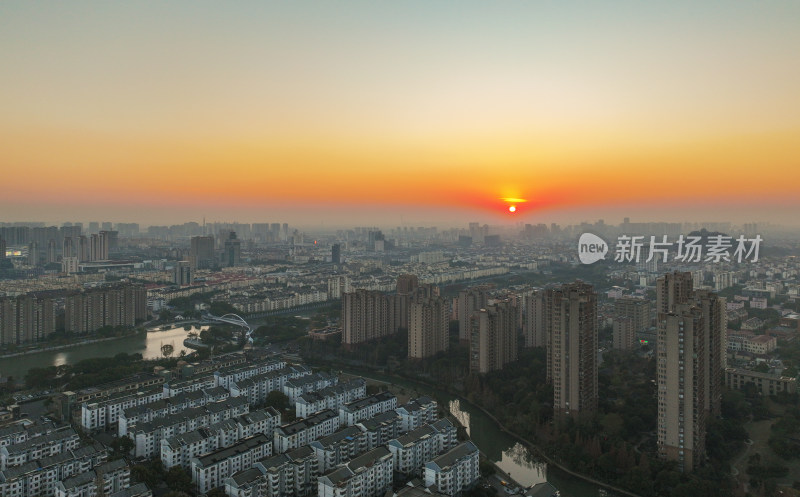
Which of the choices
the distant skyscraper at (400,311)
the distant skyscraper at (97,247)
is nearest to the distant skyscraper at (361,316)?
the distant skyscraper at (400,311)

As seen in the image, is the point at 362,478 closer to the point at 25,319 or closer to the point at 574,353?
the point at 574,353

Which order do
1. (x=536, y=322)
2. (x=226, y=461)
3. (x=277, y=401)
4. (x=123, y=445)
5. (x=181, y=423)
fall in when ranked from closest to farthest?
1. (x=226, y=461)
2. (x=123, y=445)
3. (x=181, y=423)
4. (x=277, y=401)
5. (x=536, y=322)

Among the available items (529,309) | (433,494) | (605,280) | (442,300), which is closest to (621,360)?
(529,309)

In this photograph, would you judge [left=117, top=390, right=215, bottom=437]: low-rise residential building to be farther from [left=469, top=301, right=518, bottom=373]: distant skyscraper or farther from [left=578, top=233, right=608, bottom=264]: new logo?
[left=578, top=233, right=608, bottom=264]: new logo

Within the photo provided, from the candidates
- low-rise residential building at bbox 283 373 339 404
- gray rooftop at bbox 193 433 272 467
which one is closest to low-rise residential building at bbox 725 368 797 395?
low-rise residential building at bbox 283 373 339 404

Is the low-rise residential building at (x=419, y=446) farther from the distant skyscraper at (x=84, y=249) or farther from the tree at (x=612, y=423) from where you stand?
the distant skyscraper at (x=84, y=249)

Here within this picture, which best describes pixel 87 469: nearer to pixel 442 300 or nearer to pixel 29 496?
pixel 29 496

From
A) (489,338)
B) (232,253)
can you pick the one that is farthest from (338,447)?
(232,253)
